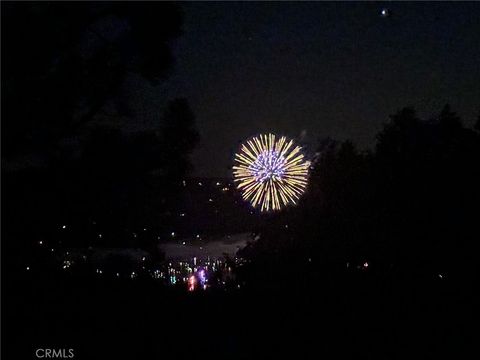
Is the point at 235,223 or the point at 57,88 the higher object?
the point at 235,223

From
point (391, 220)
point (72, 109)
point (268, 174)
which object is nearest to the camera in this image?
point (72, 109)

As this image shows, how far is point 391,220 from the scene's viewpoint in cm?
664

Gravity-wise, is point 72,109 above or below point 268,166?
below

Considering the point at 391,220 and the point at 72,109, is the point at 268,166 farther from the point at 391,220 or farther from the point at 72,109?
the point at 72,109

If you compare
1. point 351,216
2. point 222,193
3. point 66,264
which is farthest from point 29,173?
point 222,193

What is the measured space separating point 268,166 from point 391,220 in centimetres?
994

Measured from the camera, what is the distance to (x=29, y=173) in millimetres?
4582

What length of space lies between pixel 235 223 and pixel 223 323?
17.6 metres

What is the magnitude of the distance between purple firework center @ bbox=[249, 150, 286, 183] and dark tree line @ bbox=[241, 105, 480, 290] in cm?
789

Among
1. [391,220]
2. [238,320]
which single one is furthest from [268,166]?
[238,320]

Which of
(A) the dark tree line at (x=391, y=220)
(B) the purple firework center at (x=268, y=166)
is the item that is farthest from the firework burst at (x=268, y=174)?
(A) the dark tree line at (x=391, y=220)

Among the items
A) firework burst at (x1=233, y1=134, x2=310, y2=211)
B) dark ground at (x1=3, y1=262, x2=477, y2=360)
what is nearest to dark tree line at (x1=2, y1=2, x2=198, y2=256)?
dark ground at (x1=3, y1=262, x2=477, y2=360)

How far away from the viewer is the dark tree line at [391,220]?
19.2 ft

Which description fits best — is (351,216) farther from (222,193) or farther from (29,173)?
(222,193)
